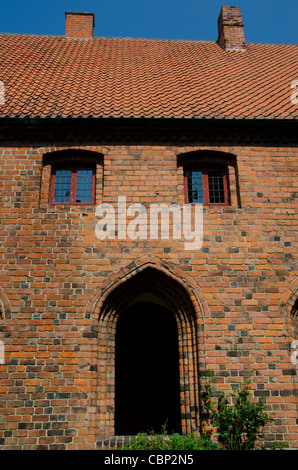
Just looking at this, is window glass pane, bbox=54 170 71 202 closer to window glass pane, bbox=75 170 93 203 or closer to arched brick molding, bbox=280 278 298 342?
window glass pane, bbox=75 170 93 203

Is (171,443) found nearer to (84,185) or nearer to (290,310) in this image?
(290,310)

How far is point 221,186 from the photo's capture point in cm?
795

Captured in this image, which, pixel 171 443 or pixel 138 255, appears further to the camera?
pixel 138 255

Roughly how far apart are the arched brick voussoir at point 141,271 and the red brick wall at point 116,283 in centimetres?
2

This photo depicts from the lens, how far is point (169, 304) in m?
7.31

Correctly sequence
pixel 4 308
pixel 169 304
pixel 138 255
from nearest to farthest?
pixel 4 308
pixel 138 255
pixel 169 304

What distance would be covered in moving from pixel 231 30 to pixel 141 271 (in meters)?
9.76

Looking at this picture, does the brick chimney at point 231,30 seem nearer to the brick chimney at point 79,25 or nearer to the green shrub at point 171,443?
the brick chimney at point 79,25

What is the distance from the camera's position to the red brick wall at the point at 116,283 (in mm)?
6277

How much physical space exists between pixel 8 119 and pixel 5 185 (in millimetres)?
1330

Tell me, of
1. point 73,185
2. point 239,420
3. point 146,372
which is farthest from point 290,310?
point 73,185

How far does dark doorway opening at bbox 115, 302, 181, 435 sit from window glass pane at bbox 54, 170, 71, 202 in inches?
132

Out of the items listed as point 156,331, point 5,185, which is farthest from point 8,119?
point 156,331

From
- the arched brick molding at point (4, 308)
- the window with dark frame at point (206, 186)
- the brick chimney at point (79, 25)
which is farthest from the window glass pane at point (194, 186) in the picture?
the brick chimney at point (79, 25)
